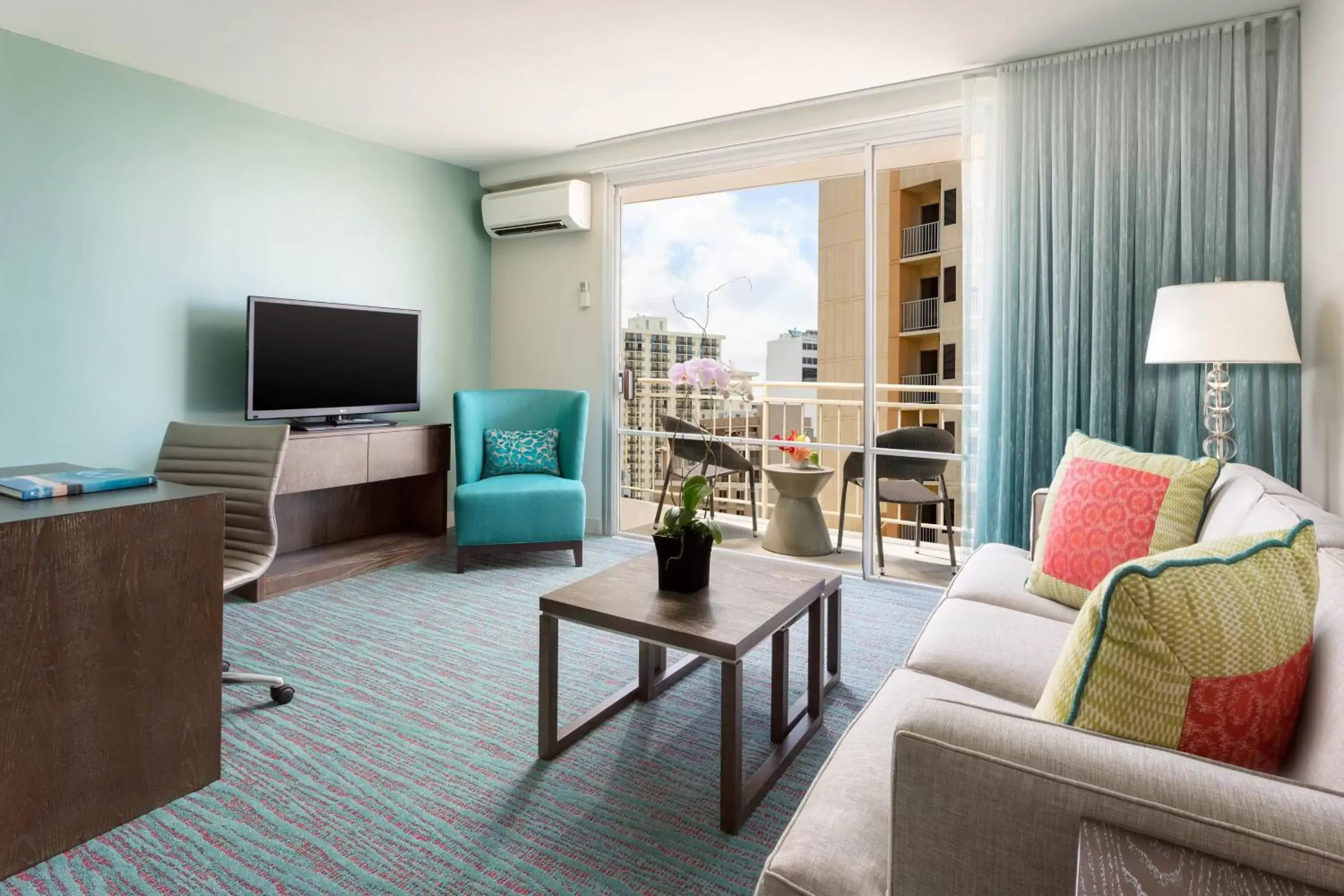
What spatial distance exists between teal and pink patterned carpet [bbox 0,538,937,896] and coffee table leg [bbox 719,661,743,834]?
5 cm

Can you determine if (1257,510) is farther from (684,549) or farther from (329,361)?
(329,361)

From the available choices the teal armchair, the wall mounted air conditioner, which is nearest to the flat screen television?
the teal armchair

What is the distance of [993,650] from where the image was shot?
A: 1.71m

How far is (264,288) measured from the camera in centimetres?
392

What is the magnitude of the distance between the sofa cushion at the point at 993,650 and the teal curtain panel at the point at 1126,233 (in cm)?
144

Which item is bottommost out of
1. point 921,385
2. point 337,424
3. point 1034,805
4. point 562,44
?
point 1034,805

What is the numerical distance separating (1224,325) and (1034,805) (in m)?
2.08

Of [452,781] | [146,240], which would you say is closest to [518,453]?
[146,240]

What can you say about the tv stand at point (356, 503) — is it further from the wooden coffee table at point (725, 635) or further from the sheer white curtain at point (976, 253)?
the sheer white curtain at point (976, 253)

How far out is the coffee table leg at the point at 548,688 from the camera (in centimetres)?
202

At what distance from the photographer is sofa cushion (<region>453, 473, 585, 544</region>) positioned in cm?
392

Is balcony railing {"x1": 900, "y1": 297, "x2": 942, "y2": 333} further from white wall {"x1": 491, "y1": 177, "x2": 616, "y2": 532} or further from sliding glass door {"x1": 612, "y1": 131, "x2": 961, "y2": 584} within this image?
white wall {"x1": 491, "y1": 177, "x2": 616, "y2": 532}

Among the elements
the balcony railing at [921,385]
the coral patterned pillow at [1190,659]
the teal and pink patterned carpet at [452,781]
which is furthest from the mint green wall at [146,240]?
the coral patterned pillow at [1190,659]

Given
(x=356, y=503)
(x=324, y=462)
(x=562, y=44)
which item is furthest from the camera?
(x=356, y=503)
